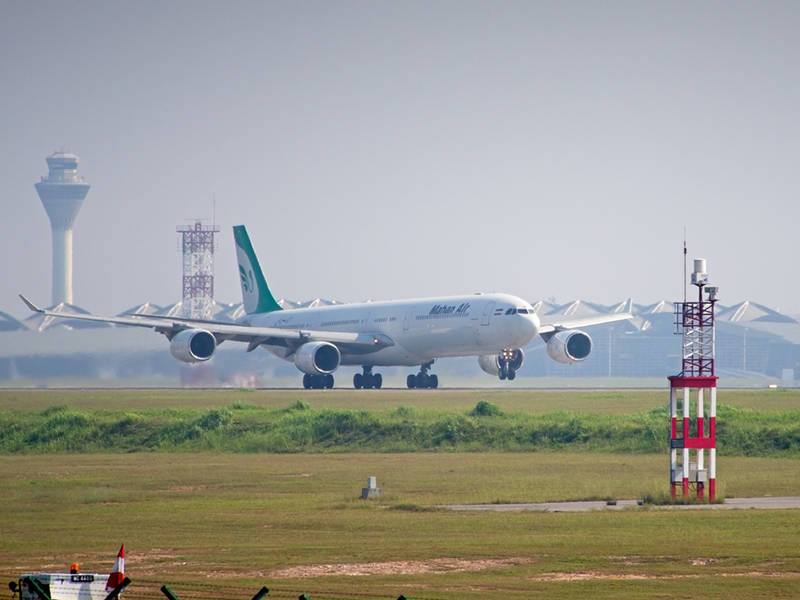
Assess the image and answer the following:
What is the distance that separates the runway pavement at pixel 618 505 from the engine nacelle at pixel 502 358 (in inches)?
1499

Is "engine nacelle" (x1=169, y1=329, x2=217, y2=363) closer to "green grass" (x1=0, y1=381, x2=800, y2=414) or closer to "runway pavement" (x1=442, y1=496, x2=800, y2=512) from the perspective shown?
"green grass" (x1=0, y1=381, x2=800, y2=414)

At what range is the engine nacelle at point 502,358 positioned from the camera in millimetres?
64150

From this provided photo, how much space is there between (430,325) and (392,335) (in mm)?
3591

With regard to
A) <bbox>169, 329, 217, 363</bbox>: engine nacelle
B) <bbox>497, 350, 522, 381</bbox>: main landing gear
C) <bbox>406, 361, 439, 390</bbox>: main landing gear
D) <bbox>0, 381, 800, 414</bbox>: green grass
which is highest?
<bbox>169, 329, 217, 363</bbox>: engine nacelle

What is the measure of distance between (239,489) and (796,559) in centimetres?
1418

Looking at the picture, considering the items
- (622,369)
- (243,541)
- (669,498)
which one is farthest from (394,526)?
(622,369)

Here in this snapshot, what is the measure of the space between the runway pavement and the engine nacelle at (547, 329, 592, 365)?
4287cm

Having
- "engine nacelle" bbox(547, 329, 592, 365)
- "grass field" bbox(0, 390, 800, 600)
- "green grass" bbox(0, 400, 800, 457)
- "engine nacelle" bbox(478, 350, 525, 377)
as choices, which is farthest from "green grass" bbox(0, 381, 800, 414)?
"grass field" bbox(0, 390, 800, 600)

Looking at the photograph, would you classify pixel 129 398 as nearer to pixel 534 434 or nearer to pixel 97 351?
pixel 97 351

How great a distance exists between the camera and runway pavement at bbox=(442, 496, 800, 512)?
23109 mm

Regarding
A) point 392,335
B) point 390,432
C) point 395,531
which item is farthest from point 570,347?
point 395,531

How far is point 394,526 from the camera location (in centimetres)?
2088

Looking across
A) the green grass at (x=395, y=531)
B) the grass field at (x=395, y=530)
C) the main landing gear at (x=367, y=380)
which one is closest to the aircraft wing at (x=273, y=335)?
the main landing gear at (x=367, y=380)

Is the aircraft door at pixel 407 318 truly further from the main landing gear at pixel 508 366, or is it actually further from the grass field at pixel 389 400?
the main landing gear at pixel 508 366
